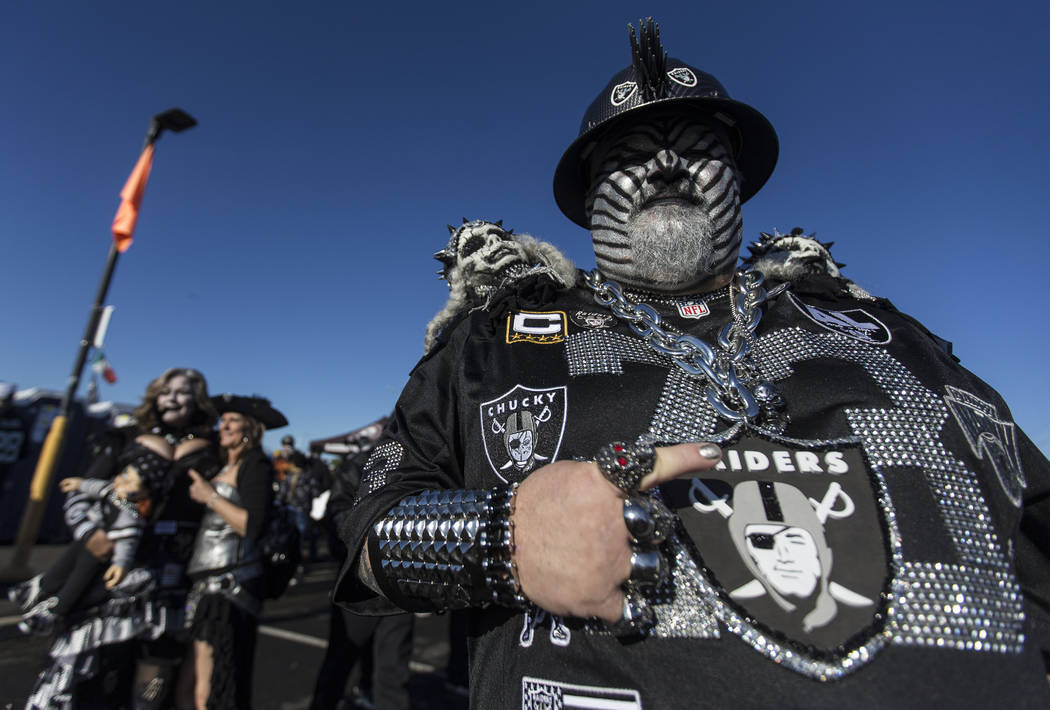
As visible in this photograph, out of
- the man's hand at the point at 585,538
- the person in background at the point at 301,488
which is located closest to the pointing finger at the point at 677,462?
the man's hand at the point at 585,538

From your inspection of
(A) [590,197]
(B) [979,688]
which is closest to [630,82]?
(A) [590,197]

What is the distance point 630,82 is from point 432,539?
5.35 ft

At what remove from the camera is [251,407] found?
13.4 ft

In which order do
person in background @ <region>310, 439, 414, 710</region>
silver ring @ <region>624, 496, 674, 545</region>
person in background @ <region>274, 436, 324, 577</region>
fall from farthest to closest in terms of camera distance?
person in background @ <region>274, 436, 324, 577</region> → person in background @ <region>310, 439, 414, 710</region> → silver ring @ <region>624, 496, 674, 545</region>

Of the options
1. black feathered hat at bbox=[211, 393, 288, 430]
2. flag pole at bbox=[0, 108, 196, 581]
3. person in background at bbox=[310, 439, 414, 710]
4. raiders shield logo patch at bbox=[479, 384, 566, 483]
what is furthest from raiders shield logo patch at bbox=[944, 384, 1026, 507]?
flag pole at bbox=[0, 108, 196, 581]

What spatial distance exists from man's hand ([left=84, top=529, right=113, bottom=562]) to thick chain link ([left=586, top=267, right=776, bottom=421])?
10.4 feet

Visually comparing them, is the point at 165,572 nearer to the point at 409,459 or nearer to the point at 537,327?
the point at 409,459

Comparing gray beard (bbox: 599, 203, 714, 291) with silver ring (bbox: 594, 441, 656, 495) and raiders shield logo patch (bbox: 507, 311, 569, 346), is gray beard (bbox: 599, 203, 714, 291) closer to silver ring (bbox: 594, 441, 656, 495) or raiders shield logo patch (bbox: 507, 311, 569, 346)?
raiders shield logo patch (bbox: 507, 311, 569, 346)

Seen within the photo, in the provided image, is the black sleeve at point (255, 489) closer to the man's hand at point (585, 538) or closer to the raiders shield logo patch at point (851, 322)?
the man's hand at point (585, 538)

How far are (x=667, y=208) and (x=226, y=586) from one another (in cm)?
354

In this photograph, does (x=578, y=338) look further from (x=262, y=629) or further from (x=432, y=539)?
(x=262, y=629)

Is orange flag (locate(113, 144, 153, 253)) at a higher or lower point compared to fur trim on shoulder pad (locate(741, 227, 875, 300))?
higher

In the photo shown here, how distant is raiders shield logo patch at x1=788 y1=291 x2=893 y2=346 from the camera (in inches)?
58.6

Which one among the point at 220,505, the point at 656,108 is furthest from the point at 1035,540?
the point at 220,505
